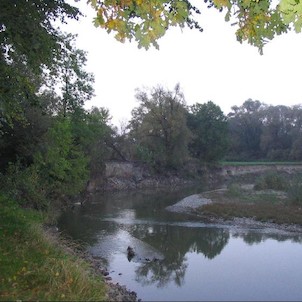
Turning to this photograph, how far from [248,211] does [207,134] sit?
42785 mm

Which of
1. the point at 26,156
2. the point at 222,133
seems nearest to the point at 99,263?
the point at 26,156

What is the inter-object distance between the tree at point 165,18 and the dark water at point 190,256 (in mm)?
8880

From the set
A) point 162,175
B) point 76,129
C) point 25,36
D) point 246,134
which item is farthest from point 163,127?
point 25,36

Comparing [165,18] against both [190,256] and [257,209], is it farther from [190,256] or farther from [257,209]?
[257,209]

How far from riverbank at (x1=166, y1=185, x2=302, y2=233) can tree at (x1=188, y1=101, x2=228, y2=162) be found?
33303 mm

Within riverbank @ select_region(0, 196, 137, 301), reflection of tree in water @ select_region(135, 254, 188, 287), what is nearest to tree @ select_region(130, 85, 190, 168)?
reflection of tree in water @ select_region(135, 254, 188, 287)

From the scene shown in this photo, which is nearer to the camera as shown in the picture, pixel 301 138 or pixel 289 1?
pixel 289 1

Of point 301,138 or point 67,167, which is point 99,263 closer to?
point 67,167

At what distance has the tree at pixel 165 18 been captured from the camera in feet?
14.1

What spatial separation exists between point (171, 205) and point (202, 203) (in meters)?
2.48

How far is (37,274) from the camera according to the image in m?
7.63

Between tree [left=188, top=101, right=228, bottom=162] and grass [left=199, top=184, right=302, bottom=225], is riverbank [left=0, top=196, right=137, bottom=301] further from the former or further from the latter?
tree [left=188, top=101, right=228, bottom=162]

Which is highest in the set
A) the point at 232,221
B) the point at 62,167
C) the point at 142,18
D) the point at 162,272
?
the point at 142,18

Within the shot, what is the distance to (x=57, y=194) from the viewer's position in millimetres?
25344
